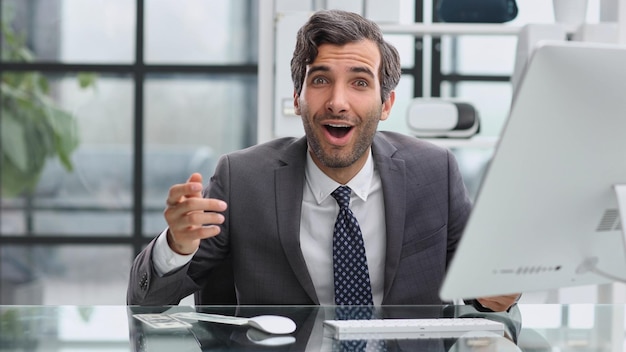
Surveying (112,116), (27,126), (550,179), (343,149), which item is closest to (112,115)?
(112,116)

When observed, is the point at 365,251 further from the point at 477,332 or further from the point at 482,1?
the point at 482,1

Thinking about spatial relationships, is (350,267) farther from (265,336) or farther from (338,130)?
(265,336)

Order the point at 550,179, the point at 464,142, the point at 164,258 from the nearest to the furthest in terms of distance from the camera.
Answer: the point at 550,179
the point at 164,258
the point at 464,142

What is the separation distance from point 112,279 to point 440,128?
2.27 m

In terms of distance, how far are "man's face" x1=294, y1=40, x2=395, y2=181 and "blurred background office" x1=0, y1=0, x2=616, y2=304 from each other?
2423 millimetres

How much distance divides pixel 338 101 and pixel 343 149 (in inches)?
4.1

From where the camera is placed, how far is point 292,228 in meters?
1.83

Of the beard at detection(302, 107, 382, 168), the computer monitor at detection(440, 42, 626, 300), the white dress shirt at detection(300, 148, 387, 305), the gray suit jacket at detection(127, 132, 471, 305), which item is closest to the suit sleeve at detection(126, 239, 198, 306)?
the gray suit jacket at detection(127, 132, 471, 305)

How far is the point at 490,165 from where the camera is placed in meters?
1.04

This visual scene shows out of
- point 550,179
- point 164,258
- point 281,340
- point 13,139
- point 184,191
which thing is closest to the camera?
point 550,179

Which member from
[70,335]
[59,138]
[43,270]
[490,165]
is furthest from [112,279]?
[490,165]

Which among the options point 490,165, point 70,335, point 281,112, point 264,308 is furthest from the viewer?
point 281,112

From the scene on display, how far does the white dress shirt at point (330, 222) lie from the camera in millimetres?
1851

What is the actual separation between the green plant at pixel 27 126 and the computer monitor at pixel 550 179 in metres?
3.59
